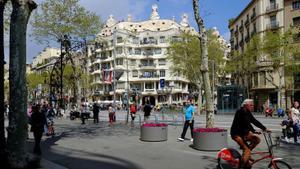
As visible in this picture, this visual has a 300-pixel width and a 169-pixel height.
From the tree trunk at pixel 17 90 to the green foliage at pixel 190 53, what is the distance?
38805 mm

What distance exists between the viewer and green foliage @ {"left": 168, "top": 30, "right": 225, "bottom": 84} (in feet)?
155

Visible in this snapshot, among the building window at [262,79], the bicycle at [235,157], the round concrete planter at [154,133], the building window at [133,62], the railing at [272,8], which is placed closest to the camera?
the bicycle at [235,157]

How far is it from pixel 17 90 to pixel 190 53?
1579 inches

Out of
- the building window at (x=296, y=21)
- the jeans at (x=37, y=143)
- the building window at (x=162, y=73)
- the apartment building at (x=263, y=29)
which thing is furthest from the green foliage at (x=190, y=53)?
the jeans at (x=37, y=143)

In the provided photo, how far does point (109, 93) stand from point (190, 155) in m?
75.5

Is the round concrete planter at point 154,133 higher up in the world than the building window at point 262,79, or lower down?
lower down

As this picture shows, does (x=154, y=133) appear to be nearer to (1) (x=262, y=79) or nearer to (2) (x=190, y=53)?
(2) (x=190, y=53)

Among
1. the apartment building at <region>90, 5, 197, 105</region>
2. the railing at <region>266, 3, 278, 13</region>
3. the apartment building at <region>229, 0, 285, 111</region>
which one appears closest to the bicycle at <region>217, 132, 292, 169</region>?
the apartment building at <region>229, 0, 285, 111</region>

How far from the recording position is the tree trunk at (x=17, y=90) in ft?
27.9

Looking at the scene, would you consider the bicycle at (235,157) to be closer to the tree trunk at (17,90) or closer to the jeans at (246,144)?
the jeans at (246,144)

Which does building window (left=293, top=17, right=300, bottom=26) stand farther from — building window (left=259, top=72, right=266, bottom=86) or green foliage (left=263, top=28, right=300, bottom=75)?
green foliage (left=263, top=28, right=300, bottom=75)

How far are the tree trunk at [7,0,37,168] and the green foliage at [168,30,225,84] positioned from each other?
1528 inches

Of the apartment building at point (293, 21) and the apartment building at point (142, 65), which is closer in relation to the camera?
the apartment building at point (293, 21)

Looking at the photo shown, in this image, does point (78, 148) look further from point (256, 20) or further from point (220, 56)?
point (256, 20)
